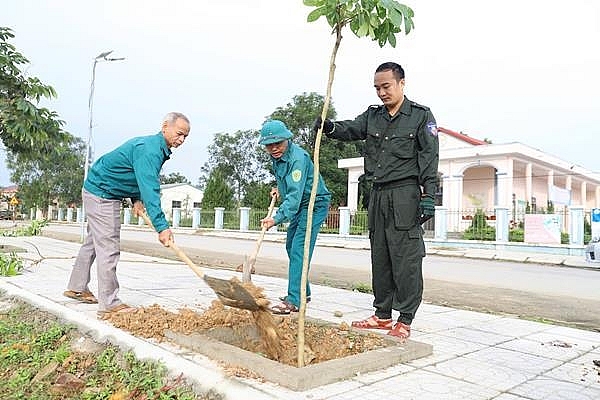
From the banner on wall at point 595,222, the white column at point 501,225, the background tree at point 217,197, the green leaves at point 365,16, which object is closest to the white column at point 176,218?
the background tree at point 217,197

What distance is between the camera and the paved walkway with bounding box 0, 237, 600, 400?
2.73 meters

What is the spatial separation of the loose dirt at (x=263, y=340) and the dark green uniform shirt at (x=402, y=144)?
3.86 feet

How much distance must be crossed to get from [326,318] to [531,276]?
8539 millimetres

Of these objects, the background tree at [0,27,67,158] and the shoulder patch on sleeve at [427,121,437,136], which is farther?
the background tree at [0,27,67,158]

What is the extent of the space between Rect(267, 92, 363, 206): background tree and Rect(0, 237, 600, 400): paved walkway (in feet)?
101

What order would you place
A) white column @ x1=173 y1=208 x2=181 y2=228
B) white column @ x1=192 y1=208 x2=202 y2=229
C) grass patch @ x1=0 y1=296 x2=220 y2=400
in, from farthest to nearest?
white column @ x1=173 y1=208 x2=181 y2=228, white column @ x1=192 y1=208 x2=202 y2=229, grass patch @ x1=0 y1=296 x2=220 y2=400

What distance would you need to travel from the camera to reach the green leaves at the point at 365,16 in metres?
2.85

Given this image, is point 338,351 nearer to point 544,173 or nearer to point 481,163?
point 481,163

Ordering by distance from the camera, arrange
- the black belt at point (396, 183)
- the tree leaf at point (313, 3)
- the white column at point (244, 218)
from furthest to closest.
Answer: the white column at point (244, 218)
the black belt at point (396, 183)
the tree leaf at point (313, 3)

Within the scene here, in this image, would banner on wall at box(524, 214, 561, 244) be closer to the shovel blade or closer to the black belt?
the black belt

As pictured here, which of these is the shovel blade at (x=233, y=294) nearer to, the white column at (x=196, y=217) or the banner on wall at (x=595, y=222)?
the banner on wall at (x=595, y=222)

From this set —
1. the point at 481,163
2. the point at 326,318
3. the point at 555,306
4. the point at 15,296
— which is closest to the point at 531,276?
the point at 555,306

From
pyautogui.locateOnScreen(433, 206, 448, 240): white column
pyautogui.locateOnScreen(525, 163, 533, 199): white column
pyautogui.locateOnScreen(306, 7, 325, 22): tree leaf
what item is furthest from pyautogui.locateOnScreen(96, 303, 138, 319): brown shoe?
pyautogui.locateOnScreen(525, 163, 533, 199): white column

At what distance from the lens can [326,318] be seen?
15.5 feet
